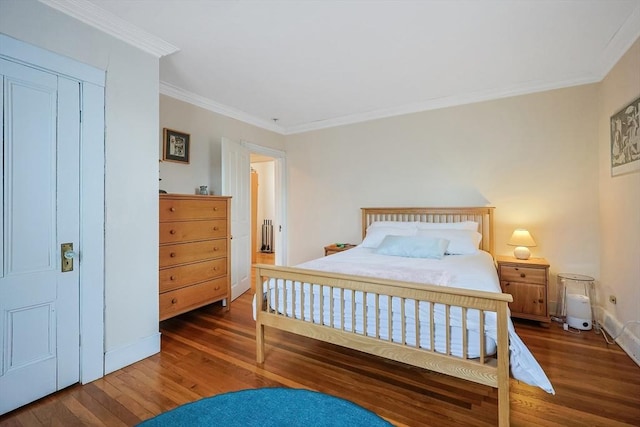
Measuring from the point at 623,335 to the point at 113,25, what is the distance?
15.2 ft

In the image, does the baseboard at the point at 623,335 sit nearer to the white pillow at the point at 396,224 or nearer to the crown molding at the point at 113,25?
the white pillow at the point at 396,224

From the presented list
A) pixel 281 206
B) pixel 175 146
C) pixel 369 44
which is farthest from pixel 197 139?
pixel 369 44

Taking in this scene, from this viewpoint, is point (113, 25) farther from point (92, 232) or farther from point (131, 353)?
point (131, 353)

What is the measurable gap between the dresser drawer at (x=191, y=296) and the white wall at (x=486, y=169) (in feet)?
5.77

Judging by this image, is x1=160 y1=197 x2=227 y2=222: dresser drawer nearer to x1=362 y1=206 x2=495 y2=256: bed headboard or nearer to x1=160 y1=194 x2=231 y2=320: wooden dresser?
x1=160 y1=194 x2=231 y2=320: wooden dresser

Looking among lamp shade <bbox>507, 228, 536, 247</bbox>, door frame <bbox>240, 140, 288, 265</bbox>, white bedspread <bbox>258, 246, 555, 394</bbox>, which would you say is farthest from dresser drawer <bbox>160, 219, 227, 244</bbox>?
lamp shade <bbox>507, 228, 536, 247</bbox>

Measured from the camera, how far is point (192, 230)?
2992 mm

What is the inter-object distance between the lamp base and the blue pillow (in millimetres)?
810

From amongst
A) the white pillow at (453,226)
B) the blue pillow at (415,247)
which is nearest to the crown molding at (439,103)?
the white pillow at (453,226)

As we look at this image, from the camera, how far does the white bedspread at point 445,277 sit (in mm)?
1441

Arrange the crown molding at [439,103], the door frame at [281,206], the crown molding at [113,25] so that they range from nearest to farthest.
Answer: the crown molding at [113,25] → the crown molding at [439,103] → the door frame at [281,206]

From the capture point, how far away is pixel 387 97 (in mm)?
3564

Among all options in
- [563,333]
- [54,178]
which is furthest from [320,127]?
[563,333]

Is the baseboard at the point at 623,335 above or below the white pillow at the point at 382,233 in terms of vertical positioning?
below
